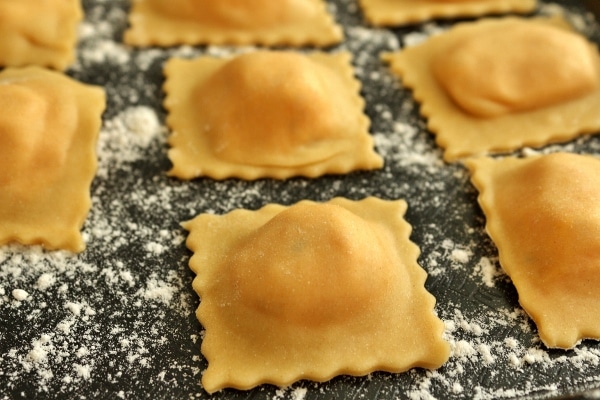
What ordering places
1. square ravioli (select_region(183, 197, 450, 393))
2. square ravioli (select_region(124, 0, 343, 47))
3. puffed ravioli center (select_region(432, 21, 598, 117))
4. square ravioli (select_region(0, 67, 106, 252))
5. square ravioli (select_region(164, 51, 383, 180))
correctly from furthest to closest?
square ravioli (select_region(124, 0, 343, 47)) → puffed ravioli center (select_region(432, 21, 598, 117)) → square ravioli (select_region(164, 51, 383, 180)) → square ravioli (select_region(0, 67, 106, 252)) → square ravioli (select_region(183, 197, 450, 393))

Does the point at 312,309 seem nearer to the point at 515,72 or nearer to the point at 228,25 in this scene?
the point at 515,72

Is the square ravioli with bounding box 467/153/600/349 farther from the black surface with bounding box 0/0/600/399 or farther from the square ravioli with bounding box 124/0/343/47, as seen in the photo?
the square ravioli with bounding box 124/0/343/47

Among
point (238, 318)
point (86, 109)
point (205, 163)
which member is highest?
point (86, 109)

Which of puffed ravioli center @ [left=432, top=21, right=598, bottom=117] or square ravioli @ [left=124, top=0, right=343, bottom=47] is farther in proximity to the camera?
square ravioli @ [left=124, top=0, right=343, bottom=47]

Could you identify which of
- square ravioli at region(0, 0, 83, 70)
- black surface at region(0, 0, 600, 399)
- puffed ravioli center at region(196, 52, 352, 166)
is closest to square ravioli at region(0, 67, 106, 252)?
black surface at region(0, 0, 600, 399)

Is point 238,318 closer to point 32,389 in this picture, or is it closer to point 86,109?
point 32,389

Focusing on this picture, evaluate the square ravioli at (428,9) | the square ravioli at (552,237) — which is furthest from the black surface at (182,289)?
the square ravioli at (428,9)

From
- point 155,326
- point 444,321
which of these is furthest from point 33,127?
point 444,321

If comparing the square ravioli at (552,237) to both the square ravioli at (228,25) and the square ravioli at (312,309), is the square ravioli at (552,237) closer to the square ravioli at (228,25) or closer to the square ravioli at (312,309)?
the square ravioli at (312,309)

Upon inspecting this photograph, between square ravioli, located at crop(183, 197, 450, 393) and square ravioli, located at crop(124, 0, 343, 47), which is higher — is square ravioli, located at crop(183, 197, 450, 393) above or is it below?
below
